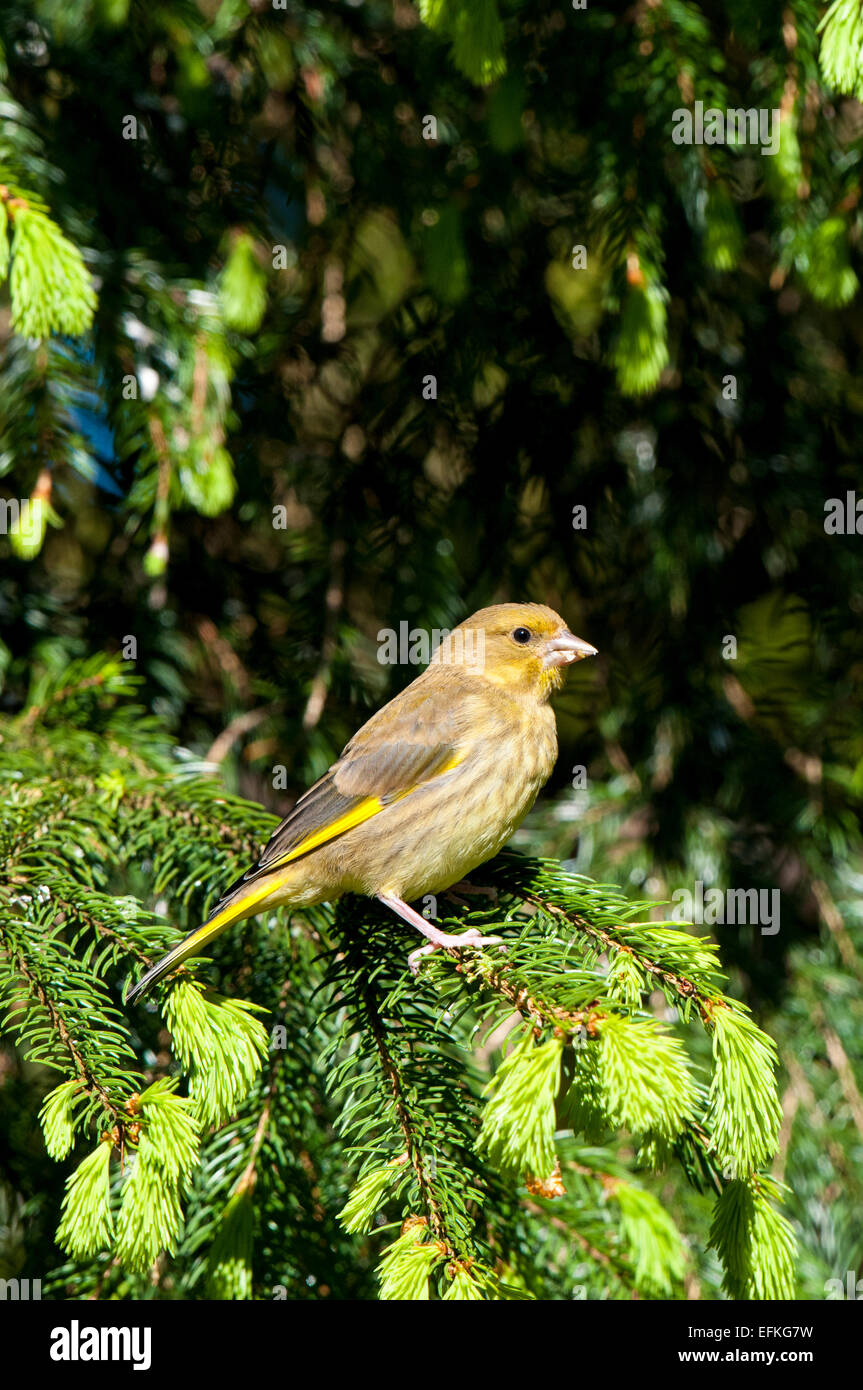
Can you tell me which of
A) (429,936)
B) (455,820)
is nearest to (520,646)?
(455,820)

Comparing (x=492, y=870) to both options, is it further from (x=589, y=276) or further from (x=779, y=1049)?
(x=589, y=276)

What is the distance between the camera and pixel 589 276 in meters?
4.16

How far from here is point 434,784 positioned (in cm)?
305

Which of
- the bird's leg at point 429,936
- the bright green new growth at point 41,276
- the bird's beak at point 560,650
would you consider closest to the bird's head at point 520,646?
the bird's beak at point 560,650

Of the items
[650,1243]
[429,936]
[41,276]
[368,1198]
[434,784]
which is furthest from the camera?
[434,784]

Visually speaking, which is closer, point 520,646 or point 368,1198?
point 368,1198

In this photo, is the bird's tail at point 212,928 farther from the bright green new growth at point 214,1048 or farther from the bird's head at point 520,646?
the bird's head at point 520,646

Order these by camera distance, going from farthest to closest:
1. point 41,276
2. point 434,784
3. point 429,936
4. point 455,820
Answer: point 434,784, point 455,820, point 429,936, point 41,276

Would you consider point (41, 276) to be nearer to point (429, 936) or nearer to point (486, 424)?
point (486, 424)

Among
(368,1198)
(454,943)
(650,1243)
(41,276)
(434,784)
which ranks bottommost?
(650,1243)

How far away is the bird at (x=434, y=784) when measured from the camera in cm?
276

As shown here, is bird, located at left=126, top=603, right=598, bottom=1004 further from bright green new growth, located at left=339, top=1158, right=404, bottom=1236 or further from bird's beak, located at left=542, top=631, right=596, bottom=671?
bright green new growth, located at left=339, top=1158, right=404, bottom=1236

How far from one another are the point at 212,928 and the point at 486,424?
1810 millimetres

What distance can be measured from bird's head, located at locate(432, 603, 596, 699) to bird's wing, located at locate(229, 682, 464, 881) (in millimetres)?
→ 218
